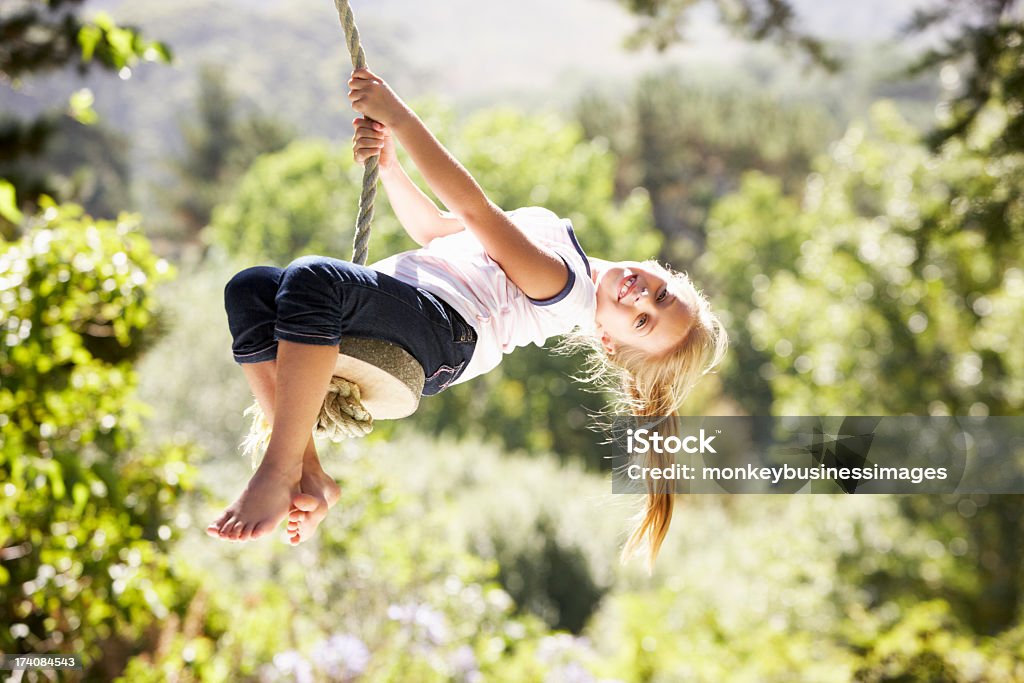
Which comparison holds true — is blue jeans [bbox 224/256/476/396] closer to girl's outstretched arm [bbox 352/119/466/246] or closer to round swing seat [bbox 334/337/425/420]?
round swing seat [bbox 334/337/425/420]

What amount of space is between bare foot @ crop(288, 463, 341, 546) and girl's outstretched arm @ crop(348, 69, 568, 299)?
19.4 inches

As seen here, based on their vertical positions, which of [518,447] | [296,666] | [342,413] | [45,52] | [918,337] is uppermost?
[918,337]

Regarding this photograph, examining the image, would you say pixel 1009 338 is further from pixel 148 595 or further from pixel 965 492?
pixel 148 595

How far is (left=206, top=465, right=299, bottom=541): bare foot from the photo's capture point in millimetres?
1336

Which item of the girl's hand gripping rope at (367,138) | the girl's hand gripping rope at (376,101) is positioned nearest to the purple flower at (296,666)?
the girl's hand gripping rope at (367,138)

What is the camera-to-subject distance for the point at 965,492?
7.71m

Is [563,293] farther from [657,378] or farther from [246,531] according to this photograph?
[246,531]

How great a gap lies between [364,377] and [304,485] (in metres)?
0.21

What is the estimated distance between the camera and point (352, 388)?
5.17ft

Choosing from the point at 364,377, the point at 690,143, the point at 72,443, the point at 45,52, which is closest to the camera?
the point at 364,377

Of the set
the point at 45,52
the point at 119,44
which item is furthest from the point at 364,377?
the point at 45,52

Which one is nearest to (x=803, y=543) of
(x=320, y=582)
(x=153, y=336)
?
(x=320, y=582)

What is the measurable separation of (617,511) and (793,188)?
2047cm

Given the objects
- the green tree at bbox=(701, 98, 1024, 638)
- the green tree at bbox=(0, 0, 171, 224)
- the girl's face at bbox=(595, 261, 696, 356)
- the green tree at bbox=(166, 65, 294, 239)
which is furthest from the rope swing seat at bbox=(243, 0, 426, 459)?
the green tree at bbox=(166, 65, 294, 239)
